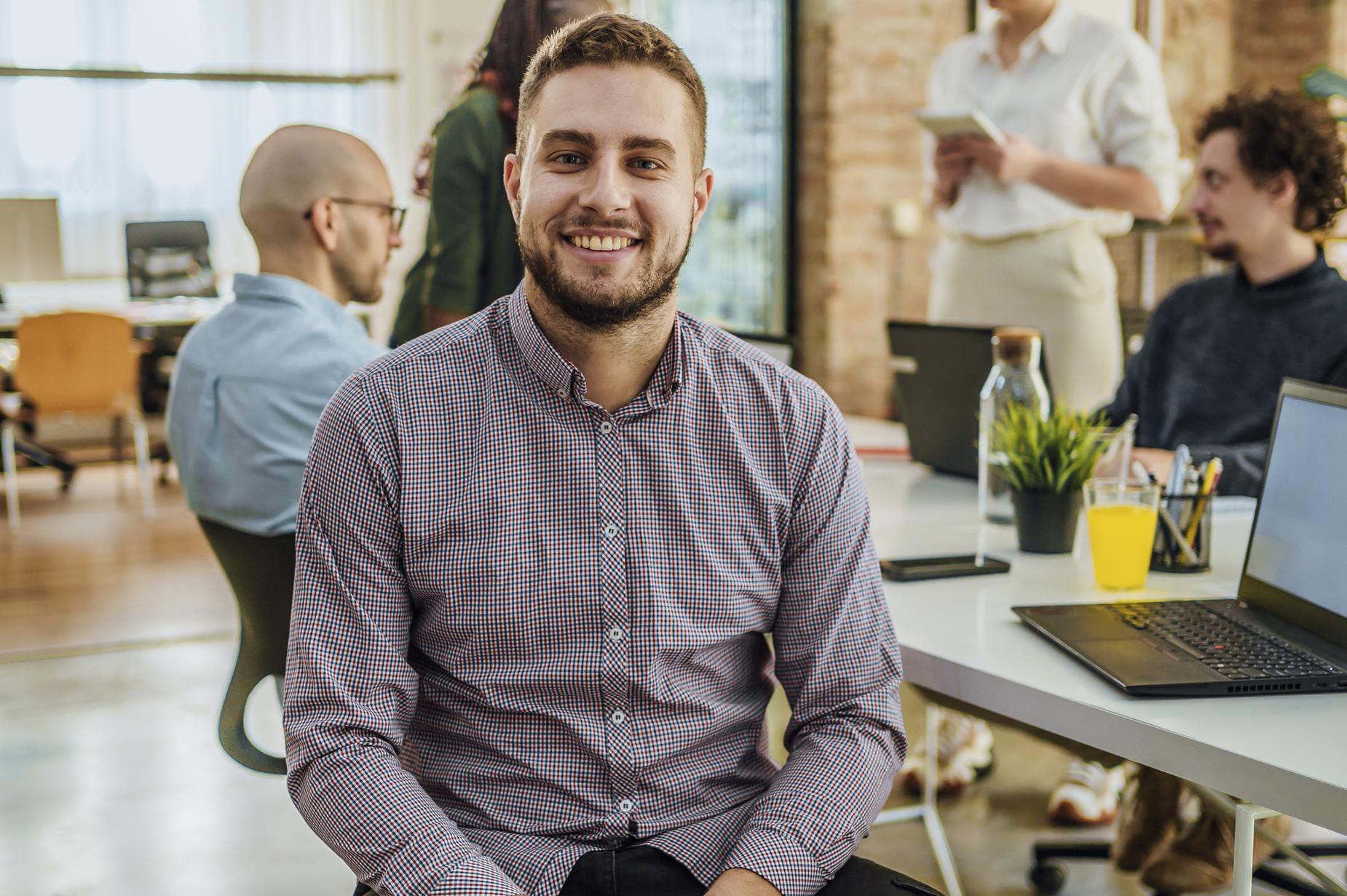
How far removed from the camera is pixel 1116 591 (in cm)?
151

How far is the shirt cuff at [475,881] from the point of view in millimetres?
1105

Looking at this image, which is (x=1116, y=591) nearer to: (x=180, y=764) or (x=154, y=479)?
(x=180, y=764)

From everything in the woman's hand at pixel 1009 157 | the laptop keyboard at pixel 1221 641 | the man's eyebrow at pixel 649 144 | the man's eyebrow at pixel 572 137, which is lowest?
the laptop keyboard at pixel 1221 641

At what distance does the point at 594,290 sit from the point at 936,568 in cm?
60

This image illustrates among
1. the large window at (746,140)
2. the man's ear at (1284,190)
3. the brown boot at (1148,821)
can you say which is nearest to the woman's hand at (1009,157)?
the man's ear at (1284,190)

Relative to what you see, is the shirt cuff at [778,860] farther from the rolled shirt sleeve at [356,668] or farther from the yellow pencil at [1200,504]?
the yellow pencil at [1200,504]

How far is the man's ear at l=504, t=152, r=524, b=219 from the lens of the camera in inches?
50.3

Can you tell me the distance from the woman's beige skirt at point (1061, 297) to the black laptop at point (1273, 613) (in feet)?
4.99

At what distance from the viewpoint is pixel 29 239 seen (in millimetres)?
6551

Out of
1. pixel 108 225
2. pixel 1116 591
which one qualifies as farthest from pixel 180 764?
pixel 108 225

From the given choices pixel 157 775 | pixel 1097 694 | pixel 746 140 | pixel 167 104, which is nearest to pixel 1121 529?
pixel 1097 694

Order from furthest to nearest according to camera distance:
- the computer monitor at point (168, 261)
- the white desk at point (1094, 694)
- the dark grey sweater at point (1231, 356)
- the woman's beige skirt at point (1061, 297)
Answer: the computer monitor at point (168, 261)
the woman's beige skirt at point (1061, 297)
the dark grey sweater at point (1231, 356)
the white desk at point (1094, 694)

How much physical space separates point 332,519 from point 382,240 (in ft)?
2.81

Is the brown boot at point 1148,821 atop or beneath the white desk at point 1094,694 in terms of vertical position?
beneath
